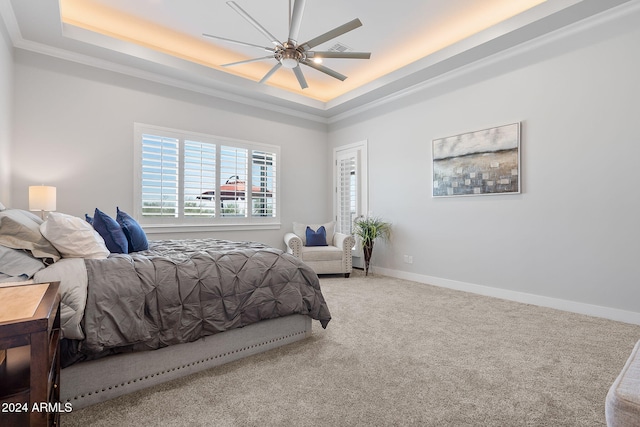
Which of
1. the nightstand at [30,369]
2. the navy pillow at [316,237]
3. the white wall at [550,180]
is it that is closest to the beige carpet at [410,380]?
the white wall at [550,180]

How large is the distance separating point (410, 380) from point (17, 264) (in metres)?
2.23

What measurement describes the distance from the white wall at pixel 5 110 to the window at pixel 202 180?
1.25 m

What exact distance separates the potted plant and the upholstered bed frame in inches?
111

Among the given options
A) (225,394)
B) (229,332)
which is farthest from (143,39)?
(225,394)

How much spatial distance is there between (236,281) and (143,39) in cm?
375

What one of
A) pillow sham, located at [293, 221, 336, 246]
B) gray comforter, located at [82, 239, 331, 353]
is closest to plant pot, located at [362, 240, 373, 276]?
pillow sham, located at [293, 221, 336, 246]

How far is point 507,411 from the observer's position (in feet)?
5.40

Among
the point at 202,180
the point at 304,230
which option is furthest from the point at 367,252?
the point at 202,180

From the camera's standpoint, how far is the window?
4438 millimetres

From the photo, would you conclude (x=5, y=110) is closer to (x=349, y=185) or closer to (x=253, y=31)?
(x=253, y=31)

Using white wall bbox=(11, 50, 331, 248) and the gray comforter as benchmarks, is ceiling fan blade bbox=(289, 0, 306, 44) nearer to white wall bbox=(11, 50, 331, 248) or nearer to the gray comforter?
the gray comforter

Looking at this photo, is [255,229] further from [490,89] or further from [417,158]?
[490,89]

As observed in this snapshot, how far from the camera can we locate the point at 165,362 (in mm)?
1907

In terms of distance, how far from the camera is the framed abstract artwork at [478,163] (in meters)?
3.79
